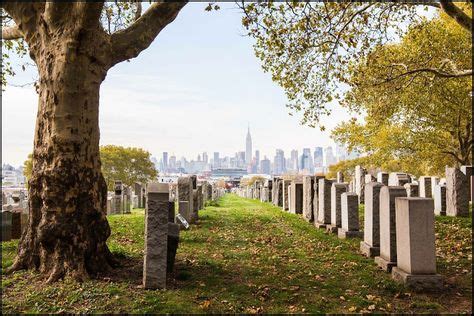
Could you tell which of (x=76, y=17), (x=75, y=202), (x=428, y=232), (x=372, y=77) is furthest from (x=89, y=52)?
(x=372, y=77)

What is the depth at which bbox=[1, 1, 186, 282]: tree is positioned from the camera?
6473 millimetres

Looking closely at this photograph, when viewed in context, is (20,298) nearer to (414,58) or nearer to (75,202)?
(75,202)

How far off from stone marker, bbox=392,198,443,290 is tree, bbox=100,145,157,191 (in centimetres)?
5693

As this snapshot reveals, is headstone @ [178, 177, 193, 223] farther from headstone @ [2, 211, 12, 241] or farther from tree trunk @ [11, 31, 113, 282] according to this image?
tree trunk @ [11, 31, 113, 282]

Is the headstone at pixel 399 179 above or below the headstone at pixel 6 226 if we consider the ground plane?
above

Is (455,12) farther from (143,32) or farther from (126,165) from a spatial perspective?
(126,165)

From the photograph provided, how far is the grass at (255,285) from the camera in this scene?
5438 mm

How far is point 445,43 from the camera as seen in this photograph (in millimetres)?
19891

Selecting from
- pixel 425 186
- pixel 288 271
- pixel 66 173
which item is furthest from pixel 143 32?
pixel 425 186


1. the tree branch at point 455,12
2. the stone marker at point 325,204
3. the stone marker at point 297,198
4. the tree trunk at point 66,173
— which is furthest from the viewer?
the stone marker at point 297,198

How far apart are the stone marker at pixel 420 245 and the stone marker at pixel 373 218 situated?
183 cm

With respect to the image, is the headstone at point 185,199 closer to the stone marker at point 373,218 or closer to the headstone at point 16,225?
the headstone at point 16,225

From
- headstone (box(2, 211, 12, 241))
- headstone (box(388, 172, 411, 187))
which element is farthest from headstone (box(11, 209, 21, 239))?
headstone (box(388, 172, 411, 187))

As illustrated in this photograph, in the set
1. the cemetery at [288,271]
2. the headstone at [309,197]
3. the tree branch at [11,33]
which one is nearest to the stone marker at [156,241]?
the cemetery at [288,271]
